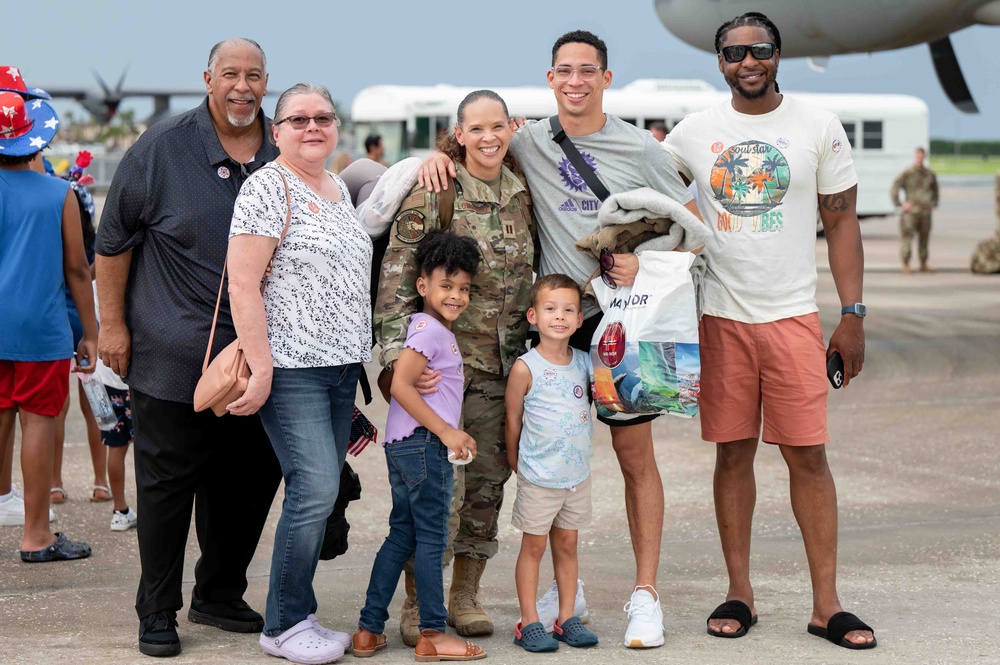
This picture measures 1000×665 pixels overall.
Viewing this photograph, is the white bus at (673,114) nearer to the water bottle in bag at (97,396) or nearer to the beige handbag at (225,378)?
the water bottle in bag at (97,396)

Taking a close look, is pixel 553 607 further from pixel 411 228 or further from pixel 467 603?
pixel 411 228

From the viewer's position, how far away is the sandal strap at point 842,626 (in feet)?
13.6

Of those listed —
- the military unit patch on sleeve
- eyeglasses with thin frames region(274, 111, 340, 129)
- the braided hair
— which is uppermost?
the braided hair

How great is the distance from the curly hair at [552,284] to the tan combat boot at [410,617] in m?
1.12

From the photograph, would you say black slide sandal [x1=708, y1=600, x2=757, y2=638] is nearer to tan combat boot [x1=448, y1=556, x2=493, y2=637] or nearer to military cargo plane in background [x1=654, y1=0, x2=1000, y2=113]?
tan combat boot [x1=448, y1=556, x2=493, y2=637]

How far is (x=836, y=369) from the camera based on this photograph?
4.48 m

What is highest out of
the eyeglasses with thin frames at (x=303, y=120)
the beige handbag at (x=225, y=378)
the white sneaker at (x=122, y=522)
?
the eyeglasses with thin frames at (x=303, y=120)

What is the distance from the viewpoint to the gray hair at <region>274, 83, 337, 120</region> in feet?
13.2

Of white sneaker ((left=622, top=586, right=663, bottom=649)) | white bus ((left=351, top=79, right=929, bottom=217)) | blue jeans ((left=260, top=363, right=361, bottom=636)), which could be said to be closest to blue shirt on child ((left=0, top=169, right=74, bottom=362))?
blue jeans ((left=260, top=363, right=361, bottom=636))

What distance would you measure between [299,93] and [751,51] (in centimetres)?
164

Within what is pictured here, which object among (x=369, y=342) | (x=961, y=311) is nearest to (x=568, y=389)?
(x=369, y=342)

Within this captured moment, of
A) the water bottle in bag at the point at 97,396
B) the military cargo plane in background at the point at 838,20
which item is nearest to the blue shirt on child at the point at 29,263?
the water bottle in bag at the point at 97,396

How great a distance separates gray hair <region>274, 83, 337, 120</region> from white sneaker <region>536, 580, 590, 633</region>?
198 cm

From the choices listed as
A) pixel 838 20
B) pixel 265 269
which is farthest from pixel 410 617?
pixel 838 20
